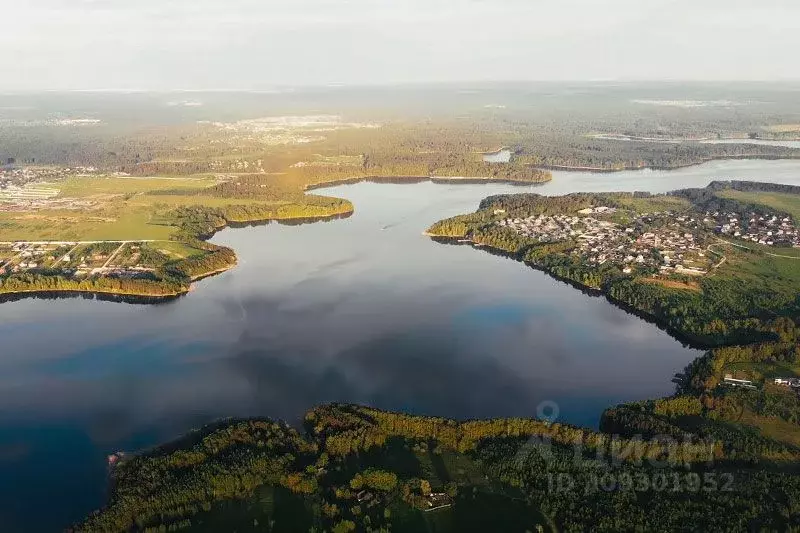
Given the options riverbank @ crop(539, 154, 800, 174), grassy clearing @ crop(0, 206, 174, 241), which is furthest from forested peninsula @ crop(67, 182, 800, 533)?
riverbank @ crop(539, 154, 800, 174)

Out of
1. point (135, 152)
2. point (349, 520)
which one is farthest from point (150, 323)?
point (135, 152)

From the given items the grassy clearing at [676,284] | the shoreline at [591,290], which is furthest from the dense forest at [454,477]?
the grassy clearing at [676,284]

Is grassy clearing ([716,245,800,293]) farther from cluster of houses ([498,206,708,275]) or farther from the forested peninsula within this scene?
the forested peninsula

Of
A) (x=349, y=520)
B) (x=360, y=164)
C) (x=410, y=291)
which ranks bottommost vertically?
(x=349, y=520)

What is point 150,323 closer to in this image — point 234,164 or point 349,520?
point 349,520

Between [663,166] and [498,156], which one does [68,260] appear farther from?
[663,166]

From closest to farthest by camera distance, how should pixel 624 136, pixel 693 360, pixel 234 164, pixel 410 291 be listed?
pixel 693 360 < pixel 410 291 < pixel 234 164 < pixel 624 136

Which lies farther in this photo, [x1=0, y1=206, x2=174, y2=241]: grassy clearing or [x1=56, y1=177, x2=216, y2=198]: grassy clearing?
[x1=56, y1=177, x2=216, y2=198]: grassy clearing

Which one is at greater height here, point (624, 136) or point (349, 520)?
point (624, 136)
